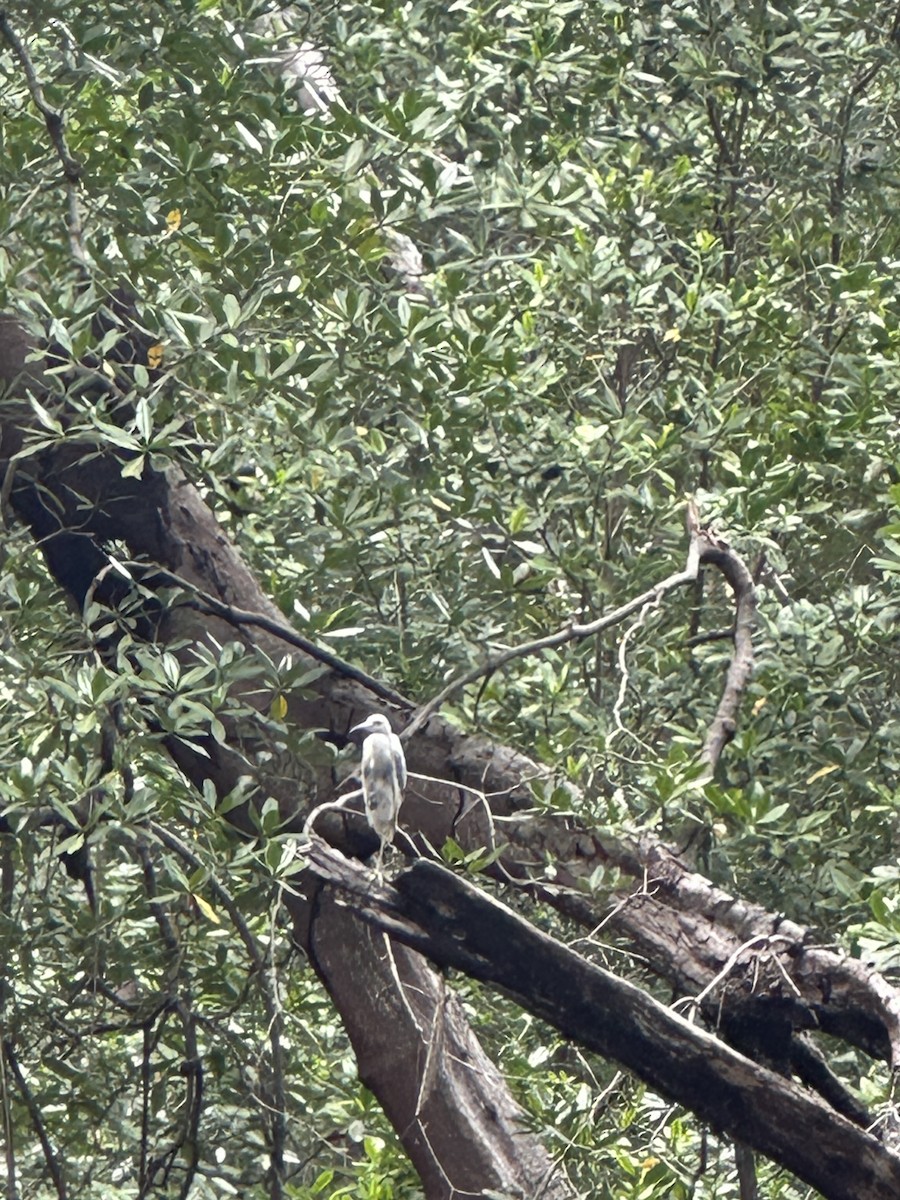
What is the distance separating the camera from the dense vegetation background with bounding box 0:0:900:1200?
3732mm

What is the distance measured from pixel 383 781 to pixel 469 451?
2.77 feet

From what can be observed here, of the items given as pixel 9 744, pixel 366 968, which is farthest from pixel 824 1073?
pixel 9 744

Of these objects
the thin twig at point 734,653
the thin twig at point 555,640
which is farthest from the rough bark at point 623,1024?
the thin twig at point 734,653

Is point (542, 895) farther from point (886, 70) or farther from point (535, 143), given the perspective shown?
point (886, 70)

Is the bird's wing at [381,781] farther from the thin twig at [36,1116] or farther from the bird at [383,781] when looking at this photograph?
the thin twig at [36,1116]

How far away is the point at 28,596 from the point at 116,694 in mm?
502

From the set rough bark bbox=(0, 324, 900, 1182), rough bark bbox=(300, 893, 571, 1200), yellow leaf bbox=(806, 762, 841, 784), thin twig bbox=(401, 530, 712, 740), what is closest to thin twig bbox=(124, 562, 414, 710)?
rough bark bbox=(0, 324, 900, 1182)

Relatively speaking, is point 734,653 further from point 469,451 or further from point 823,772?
point 469,451

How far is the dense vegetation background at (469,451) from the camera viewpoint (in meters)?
3.73

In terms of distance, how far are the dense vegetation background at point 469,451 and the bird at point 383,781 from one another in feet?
0.70

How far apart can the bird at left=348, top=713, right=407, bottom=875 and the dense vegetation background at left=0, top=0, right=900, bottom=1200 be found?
0.70 feet

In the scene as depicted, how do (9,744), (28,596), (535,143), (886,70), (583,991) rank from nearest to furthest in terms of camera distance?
(583,991) < (9,744) < (28,596) < (535,143) < (886,70)

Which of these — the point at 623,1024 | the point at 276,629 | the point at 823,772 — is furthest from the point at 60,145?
the point at 823,772

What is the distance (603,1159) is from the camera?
3.72m
